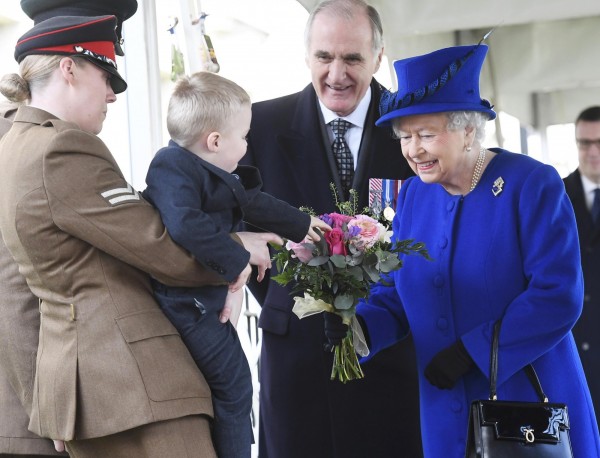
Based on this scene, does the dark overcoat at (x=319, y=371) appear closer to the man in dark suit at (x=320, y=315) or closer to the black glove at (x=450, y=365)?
the man in dark suit at (x=320, y=315)

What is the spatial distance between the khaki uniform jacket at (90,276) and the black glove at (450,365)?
2.36 feet

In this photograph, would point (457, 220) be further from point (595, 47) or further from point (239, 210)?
point (595, 47)

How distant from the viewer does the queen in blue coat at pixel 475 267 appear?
2607 millimetres

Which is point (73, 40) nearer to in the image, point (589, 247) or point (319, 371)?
point (319, 371)

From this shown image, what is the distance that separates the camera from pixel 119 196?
7.48 feet

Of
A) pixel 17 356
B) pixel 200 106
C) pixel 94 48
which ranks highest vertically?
pixel 94 48

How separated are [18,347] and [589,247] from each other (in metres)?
3.30

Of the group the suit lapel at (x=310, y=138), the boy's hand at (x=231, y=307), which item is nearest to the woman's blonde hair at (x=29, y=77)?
the boy's hand at (x=231, y=307)

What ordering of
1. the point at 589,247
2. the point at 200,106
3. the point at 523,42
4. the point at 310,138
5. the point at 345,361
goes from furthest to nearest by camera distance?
the point at 523,42
the point at 589,247
the point at 310,138
the point at 345,361
the point at 200,106

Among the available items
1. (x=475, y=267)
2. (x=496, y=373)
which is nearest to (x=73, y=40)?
Result: (x=475, y=267)

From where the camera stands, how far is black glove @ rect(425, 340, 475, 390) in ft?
8.72

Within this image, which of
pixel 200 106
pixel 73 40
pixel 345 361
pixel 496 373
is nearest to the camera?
pixel 73 40

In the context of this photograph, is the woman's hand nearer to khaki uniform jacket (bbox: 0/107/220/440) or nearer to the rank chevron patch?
khaki uniform jacket (bbox: 0/107/220/440)

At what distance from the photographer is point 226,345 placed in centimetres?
250
